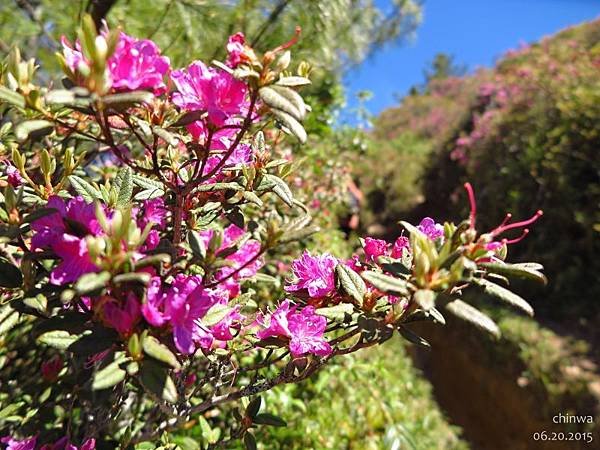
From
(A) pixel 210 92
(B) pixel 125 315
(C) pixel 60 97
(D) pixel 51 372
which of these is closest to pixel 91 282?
(B) pixel 125 315

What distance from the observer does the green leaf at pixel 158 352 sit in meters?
0.58

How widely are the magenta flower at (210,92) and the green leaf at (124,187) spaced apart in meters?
0.18

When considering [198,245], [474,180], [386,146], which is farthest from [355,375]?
[386,146]

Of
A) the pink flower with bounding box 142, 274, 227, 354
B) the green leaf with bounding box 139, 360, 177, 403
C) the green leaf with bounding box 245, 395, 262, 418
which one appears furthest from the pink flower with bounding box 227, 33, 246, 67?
the green leaf with bounding box 245, 395, 262, 418

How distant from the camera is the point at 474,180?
223 inches

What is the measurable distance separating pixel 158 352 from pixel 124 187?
1.05 ft

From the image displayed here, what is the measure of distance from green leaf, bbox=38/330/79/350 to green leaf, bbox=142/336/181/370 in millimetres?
117

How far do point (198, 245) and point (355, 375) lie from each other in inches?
53.3

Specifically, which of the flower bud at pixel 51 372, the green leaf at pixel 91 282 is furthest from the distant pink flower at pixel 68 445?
the green leaf at pixel 91 282

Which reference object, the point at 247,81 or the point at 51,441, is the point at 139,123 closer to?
the point at 247,81

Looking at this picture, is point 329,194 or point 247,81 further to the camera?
point 329,194

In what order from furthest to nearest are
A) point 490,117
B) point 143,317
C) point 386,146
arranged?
1. point 386,146
2. point 490,117
3. point 143,317

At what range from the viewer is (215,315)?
2.42 feet

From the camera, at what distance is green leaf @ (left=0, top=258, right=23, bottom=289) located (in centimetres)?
71
